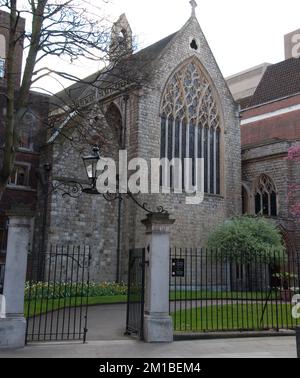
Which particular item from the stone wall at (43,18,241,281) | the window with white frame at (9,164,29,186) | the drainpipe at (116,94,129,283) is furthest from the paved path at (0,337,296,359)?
the window with white frame at (9,164,29,186)

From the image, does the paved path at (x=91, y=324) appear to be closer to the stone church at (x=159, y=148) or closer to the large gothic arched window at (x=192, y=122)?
the stone church at (x=159, y=148)

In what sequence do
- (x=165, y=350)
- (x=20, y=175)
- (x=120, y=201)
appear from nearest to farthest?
(x=165, y=350) → (x=120, y=201) → (x=20, y=175)

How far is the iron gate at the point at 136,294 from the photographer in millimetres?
11383

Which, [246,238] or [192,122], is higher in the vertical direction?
[192,122]

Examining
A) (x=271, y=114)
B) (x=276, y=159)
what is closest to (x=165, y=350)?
(x=276, y=159)

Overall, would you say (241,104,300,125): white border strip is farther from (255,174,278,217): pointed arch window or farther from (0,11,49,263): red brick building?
(0,11,49,263): red brick building

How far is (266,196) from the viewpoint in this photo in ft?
109

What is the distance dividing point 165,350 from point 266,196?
25.0 meters

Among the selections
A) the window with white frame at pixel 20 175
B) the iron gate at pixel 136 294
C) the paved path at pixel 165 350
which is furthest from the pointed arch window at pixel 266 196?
the paved path at pixel 165 350

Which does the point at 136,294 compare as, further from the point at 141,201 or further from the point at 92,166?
the point at 141,201
